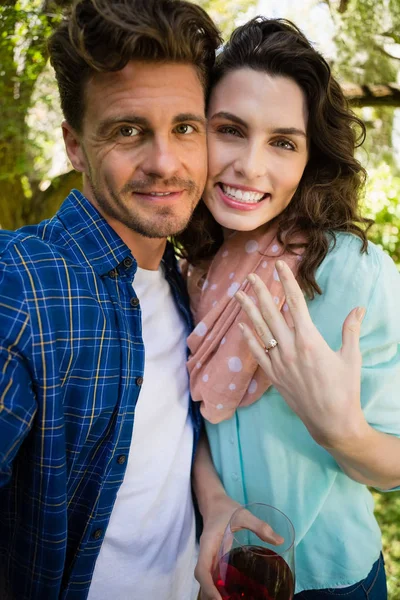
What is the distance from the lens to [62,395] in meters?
1.54

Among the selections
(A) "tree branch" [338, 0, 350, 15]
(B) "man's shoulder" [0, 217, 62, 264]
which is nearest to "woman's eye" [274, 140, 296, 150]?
(B) "man's shoulder" [0, 217, 62, 264]

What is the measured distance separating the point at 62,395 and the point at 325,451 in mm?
885

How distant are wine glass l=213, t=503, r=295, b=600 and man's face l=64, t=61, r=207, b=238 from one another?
1.00 m

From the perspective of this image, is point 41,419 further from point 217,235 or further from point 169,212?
point 217,235

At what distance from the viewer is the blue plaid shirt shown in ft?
4.68

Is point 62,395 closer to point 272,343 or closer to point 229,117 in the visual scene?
point 272,343

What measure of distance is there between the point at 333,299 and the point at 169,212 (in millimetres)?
645

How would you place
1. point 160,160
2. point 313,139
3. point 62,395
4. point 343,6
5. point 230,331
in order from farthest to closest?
1. point 343,6
2. point 313,139
3. point 230,331
4. point 160,160
5. point 62,395

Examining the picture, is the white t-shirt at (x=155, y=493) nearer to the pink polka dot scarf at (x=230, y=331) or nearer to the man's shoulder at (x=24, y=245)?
the pink polka dot scarf at (x=230, y=331)

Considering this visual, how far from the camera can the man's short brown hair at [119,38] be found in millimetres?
1633

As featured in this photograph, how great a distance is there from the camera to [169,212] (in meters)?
1.85

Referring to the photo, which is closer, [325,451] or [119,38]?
[119,38]

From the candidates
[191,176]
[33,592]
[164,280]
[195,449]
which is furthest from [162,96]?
[33,592]

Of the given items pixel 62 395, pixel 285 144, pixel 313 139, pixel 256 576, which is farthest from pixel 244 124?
pixel 256 576
